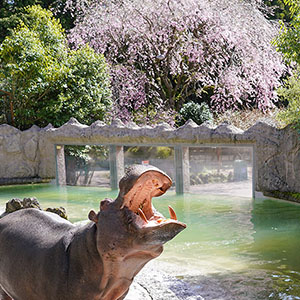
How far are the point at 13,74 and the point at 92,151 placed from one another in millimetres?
3912

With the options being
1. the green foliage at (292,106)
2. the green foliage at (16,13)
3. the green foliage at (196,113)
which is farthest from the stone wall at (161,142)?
the green foliage at (16,13)

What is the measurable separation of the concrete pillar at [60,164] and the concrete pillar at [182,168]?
391 centimetres

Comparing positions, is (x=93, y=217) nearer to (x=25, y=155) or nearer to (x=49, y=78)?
(x=25, y=155)

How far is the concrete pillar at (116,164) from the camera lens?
1208 centimetres

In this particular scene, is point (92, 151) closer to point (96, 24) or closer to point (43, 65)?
point (43, 65)

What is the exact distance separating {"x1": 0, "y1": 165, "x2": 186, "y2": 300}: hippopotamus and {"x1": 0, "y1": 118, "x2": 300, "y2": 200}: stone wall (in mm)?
8126

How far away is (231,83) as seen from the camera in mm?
15953

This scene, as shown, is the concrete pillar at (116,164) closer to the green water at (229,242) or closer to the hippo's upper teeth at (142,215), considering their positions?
the green water at (229,242)

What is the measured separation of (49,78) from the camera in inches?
566

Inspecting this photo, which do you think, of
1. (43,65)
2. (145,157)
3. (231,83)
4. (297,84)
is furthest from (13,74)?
(297,84)

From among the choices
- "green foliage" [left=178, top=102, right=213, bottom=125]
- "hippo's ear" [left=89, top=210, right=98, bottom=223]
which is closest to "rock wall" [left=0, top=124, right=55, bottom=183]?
"green foliage" [left=178, top=102, right=213, bottom=125]

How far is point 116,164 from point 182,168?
2.00 meters

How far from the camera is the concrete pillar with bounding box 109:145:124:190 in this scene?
1208 cm

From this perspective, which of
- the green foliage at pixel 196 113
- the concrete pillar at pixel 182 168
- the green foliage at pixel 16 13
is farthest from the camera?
the green foliage at pixel 16 13
